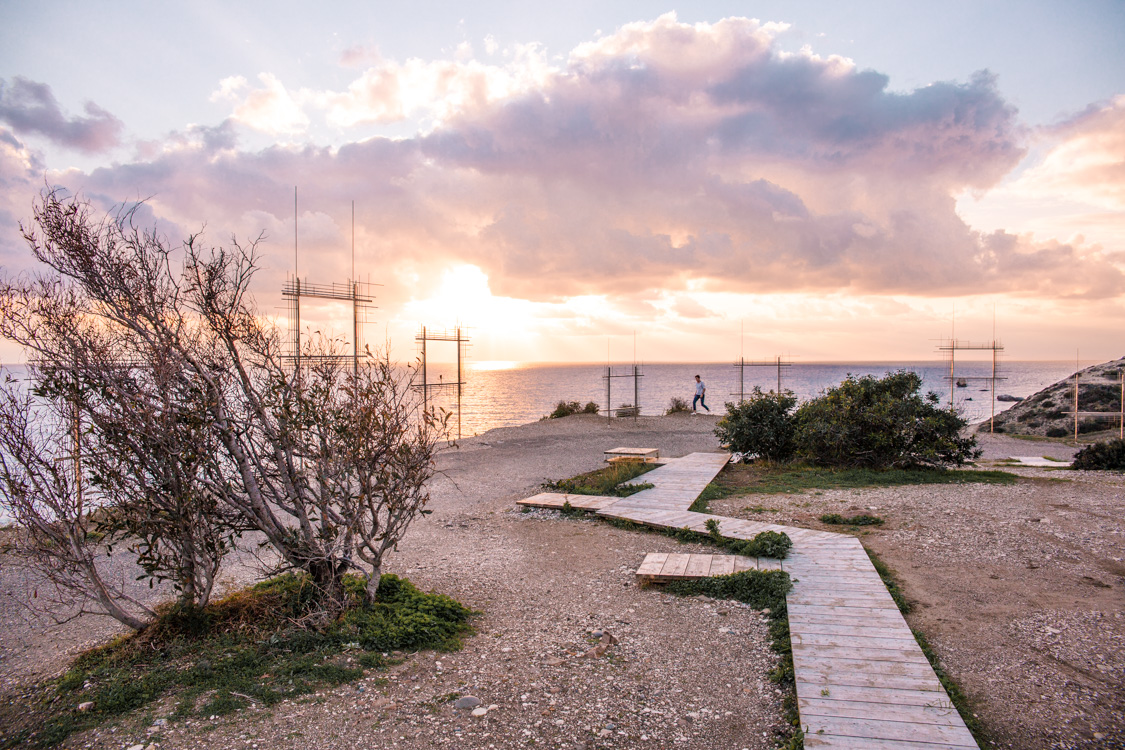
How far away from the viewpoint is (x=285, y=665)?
4.48 m

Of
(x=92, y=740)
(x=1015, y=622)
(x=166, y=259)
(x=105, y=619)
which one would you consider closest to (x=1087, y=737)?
(x=1015, y=622)

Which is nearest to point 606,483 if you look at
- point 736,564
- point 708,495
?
point 708,495

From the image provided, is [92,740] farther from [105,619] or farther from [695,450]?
[695,450]

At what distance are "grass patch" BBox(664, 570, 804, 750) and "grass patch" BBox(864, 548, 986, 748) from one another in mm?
990

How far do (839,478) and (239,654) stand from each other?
1076 centimetres

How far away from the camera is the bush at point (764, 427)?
13656 mm

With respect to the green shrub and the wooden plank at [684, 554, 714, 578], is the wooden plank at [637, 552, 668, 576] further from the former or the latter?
the green shrub

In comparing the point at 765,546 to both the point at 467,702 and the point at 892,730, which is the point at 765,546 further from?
the point at 467,702

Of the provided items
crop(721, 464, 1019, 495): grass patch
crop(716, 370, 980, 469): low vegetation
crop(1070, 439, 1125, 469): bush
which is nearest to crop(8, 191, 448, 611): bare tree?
crop(721, 464, 1019, 495): grass patch

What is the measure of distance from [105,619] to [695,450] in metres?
14.2

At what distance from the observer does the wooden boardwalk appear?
11.5ft

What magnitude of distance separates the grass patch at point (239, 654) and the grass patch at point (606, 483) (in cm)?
555

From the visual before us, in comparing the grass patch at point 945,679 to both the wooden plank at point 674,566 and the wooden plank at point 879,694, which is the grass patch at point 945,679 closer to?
the wooden plank at point 879,694

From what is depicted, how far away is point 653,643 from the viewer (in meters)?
5.03
